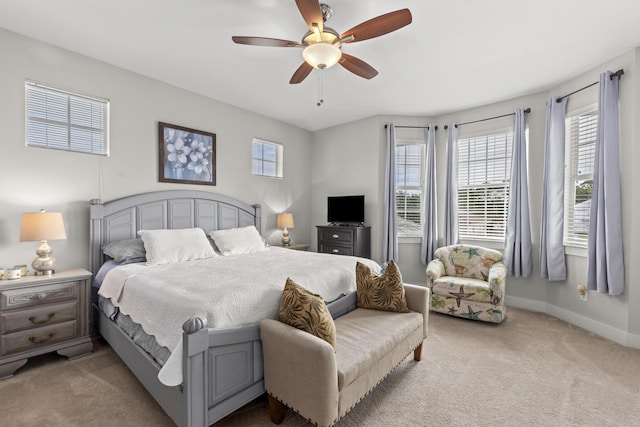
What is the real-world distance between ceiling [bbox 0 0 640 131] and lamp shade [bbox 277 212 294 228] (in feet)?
6.24

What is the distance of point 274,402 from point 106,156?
10.2 ft

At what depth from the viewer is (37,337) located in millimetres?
2359

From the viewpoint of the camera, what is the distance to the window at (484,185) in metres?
4.19

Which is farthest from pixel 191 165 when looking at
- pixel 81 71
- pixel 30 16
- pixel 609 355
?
pixel 609 355

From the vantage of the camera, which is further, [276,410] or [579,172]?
[579,172]

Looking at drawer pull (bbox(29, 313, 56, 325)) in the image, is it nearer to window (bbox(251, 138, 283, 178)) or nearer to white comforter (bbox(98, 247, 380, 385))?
white comforter (bbox(98, 247, 380, 385))

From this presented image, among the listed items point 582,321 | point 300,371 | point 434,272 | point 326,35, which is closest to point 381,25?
point 326,35

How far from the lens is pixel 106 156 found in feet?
10.4

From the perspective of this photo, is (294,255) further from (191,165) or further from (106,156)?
(106,156)

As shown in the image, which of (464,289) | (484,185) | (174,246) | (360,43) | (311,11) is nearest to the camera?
(311,11)

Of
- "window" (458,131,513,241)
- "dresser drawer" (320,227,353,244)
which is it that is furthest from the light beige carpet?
"dresser drawer" (320,227,353,244)

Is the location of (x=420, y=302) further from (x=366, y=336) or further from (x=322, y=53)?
(x=322, y=53)

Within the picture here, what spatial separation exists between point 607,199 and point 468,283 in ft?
5.26

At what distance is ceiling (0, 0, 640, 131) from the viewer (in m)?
2.27
